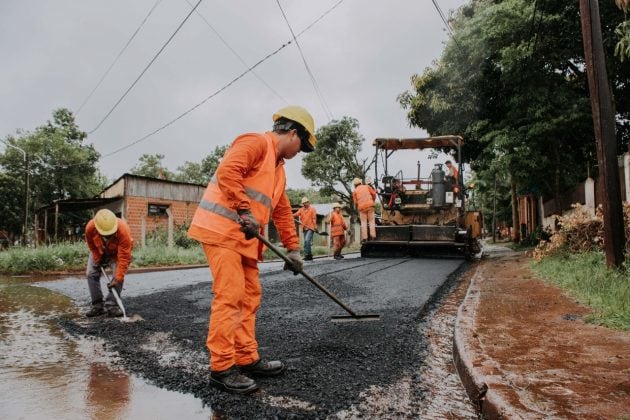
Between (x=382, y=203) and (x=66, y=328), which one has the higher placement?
(x=382, y=203)

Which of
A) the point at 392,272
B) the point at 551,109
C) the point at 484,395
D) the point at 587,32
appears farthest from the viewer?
the point at 551,109

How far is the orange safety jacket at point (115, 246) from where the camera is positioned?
4943mm

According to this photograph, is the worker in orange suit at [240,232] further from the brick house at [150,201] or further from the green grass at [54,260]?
the brick house at [150,201]

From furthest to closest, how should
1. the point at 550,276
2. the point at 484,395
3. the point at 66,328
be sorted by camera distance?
the point at 550,276 → the point at 66,328 → the point at 484,395

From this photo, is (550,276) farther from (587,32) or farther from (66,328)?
(66,328)

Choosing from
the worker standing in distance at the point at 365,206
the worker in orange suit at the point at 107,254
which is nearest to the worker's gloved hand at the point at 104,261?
the worker in orange suit at the point at 107,254

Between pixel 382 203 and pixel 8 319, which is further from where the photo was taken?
pixel 382 203

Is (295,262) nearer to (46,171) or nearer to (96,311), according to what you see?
(96,311)

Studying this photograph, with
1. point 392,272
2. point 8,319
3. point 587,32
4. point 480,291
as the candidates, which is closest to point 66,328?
point 8,319

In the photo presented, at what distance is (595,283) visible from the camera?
511cm

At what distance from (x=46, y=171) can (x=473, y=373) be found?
114 feet

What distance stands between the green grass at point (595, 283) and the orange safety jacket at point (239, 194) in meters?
2.75

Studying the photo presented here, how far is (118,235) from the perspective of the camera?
504cm

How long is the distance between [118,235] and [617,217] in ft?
→ 19.4
